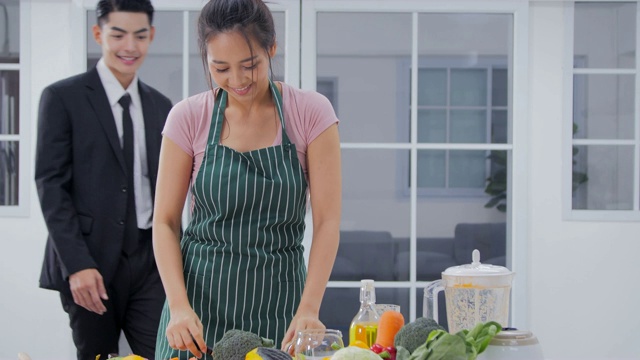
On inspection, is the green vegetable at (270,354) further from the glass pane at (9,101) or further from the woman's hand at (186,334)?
the glass pane at (9,101)

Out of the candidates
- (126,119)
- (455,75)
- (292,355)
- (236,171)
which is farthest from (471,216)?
(292,355)

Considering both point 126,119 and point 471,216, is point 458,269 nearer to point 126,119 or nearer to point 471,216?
point 126,119

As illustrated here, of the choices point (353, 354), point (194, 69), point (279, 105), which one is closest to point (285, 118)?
point (279, 105)

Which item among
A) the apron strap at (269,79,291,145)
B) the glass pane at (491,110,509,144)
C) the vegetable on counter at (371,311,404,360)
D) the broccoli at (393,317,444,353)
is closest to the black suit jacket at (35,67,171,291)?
the apron strap at (269,79,291,145)

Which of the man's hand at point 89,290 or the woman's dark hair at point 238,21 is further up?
the woman's dark hair at point 238,21

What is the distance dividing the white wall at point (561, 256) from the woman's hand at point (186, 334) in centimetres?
290

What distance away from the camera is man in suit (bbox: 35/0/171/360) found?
2.50m

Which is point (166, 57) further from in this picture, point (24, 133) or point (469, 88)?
point (469, 88)

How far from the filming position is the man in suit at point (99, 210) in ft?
8.20

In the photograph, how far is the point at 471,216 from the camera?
14.4 ft

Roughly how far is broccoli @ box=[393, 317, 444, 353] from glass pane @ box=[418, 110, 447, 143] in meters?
2.97

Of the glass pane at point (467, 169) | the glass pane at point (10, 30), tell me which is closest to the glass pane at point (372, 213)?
the glass pane at point (467, 169)

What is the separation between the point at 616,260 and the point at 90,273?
2.71 meters

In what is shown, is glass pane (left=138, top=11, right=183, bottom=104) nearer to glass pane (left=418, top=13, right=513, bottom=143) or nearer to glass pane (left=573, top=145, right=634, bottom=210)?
glass pane (left=418, top=13, right=513, bottom=143)
